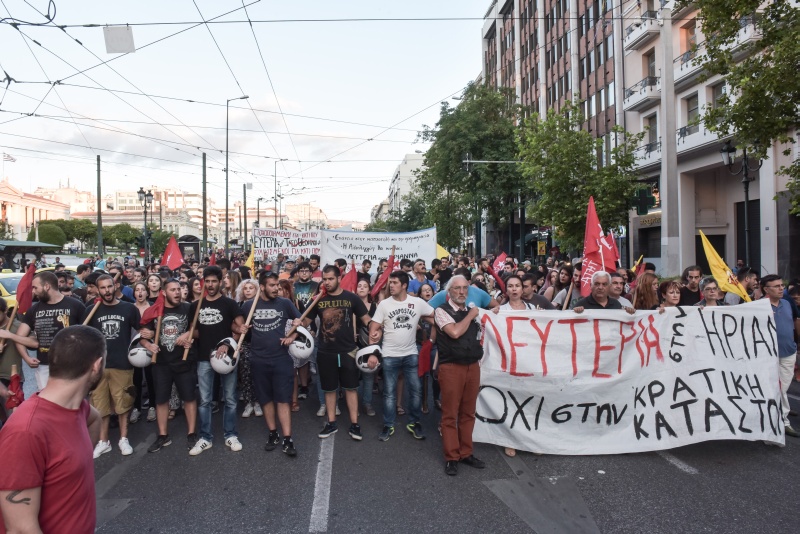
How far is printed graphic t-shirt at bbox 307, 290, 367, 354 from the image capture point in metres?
6.21

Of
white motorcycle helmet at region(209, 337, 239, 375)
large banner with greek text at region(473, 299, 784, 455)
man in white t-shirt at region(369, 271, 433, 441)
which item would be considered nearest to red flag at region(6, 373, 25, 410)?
white motorcycle helmet at region(209, 337, 239, 375)

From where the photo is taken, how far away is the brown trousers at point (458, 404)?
5160mm

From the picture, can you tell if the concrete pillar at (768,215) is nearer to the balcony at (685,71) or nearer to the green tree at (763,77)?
the balcony at (685,71)

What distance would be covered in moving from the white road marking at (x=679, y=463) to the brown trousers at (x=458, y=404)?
1820 mm

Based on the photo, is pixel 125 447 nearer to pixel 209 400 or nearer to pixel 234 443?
pixel 209 400

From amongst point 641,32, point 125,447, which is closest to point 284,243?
point 125,447

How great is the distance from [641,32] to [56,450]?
100ft

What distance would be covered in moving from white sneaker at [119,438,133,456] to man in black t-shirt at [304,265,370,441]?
1.85m

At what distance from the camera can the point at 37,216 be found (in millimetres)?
109500

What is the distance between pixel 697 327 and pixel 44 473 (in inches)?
225

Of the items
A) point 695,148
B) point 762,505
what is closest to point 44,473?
point 762,505

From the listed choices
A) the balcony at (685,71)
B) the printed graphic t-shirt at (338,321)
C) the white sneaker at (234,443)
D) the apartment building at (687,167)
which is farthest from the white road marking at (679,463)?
the balcony at (685,71)

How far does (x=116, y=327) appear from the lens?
5.97m

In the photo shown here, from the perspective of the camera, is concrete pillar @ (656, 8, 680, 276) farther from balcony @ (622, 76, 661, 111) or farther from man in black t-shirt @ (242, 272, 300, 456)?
man in black t-shirt @ (242, 272, 300, 456)
